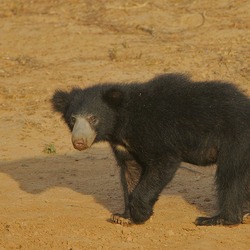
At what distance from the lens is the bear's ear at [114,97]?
7.79 m

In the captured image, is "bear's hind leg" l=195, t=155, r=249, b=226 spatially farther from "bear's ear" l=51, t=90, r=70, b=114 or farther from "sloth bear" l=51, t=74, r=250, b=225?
"bear's ear" l=51, t=90, r=70, b=114

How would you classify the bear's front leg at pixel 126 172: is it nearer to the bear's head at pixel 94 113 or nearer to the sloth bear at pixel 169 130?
the sloth bear at pixel 169 130

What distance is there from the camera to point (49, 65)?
47.3 feet

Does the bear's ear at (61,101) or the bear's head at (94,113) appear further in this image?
the bear's ear at (61,101)

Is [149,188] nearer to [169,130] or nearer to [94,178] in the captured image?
[169,130]

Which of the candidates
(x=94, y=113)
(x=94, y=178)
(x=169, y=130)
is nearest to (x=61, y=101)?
(x=94, y=113)

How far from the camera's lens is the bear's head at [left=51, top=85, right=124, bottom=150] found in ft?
25.5

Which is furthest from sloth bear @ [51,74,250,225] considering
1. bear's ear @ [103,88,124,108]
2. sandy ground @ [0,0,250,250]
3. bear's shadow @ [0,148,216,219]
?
bear's shadow @ [0,148,216,219]

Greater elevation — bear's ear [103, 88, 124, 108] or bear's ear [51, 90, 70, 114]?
bear's ear [103, 88, 124, 108]

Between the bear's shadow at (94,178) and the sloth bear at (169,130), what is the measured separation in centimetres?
72

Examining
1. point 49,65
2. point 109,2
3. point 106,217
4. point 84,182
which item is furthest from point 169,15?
point 106,217

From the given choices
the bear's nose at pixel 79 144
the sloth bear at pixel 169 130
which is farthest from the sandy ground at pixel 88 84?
the bear's nose at pixel 79 144

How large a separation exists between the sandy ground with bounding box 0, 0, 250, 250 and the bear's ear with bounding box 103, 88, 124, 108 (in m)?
1.15

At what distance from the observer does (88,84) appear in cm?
1326
